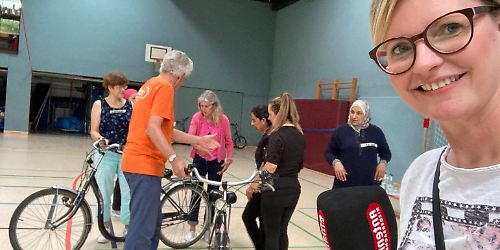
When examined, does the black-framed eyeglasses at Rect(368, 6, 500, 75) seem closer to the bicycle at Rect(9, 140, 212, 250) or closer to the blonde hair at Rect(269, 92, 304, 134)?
the blonde hair at Rect(269, 92, 304, 134)

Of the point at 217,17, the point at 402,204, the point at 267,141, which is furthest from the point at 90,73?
the point at 402,204

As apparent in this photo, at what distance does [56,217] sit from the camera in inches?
127

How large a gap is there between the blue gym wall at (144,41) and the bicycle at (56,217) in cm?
1175

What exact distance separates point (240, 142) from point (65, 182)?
1002 centimetres

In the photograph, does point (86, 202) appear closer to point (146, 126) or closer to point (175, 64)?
point (146, 126)

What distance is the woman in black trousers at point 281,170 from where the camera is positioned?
3.09 meters

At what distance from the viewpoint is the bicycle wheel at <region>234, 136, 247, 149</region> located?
15.8 m

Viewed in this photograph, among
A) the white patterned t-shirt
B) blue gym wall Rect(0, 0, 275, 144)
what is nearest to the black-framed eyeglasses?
the white patterned t-shirt

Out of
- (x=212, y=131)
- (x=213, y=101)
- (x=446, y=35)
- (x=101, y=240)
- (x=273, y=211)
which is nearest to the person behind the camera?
(x=446, y=35)

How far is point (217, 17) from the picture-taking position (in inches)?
616

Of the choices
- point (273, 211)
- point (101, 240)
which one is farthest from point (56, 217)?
point (273, 211)

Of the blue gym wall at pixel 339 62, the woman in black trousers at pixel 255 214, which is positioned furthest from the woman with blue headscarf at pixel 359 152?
the blue gym wall at pixel 339 62

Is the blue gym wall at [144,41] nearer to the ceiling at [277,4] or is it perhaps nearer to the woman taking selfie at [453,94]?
the ceiling at [277,4]

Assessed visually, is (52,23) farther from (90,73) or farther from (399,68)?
(399,68)
